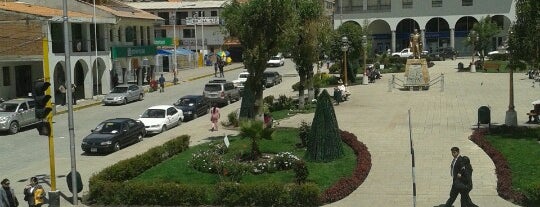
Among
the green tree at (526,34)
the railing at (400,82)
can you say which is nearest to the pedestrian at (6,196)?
the green tree at (526,34)

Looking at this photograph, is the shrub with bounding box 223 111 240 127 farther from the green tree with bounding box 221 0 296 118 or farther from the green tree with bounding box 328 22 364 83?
the green tree with bounding box 328 22 364 83

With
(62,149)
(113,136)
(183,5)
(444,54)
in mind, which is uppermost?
(183,5)

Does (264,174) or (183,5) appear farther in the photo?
(183,5)

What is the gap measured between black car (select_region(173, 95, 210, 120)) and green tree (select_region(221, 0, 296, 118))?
1112 cm

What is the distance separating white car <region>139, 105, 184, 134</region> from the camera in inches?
1331

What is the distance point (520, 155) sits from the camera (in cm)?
2225

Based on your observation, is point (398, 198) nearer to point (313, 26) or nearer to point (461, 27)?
point (313, 26)

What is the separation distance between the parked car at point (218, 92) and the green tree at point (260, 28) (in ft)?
53.8

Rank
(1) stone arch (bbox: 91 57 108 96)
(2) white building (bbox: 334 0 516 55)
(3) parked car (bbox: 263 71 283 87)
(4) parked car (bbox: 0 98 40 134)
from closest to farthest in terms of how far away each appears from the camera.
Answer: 1. (4) parked car (bbox: 0 98 40 134)
2. (1) stone arch (bbox: 91 57 108 96)
3. (3) parked car (bbox: 263 71 283 87)
4. (2) white building (bbox: 334 0 516 55)

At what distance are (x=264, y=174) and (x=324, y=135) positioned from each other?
8.45 feet

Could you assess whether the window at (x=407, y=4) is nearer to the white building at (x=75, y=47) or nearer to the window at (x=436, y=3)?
the window at (x=436, y=3)

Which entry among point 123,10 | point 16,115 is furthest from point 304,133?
point 123,10

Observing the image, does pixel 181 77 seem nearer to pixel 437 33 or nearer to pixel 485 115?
pixel 437 33

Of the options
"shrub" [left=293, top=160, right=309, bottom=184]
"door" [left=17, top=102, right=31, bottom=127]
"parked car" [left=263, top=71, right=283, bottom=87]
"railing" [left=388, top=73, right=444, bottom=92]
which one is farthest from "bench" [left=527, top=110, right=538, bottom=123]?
"parked car" [left=263, top=71, right=283, bottom=87]
